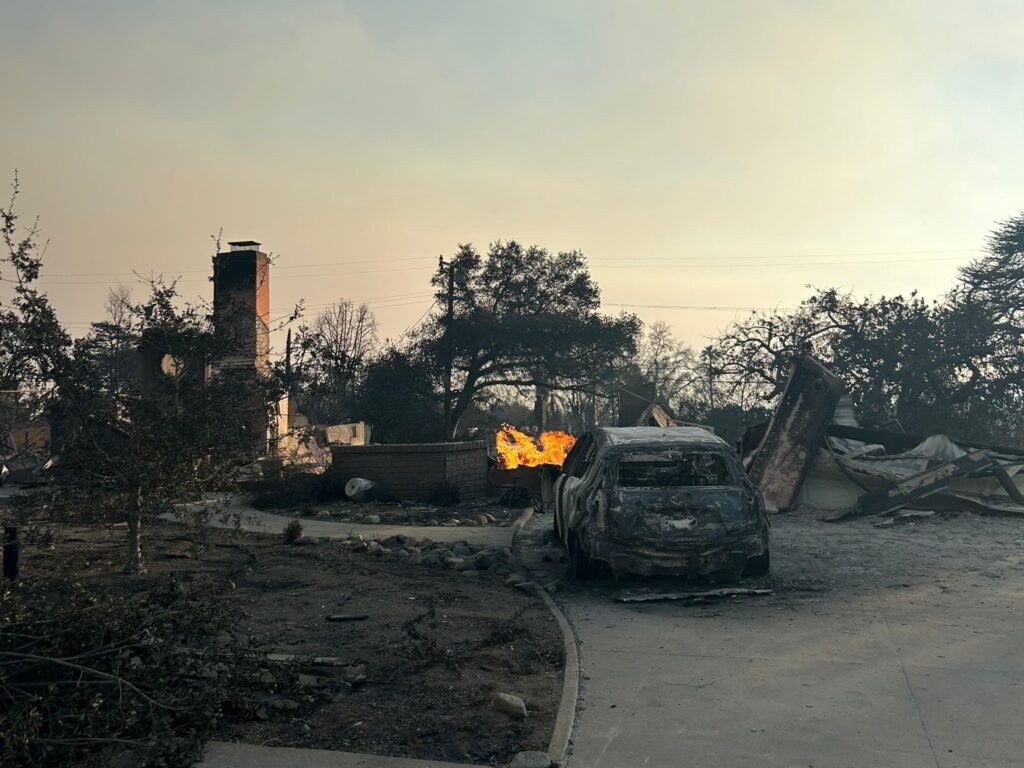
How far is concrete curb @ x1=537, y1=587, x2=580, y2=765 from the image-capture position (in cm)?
462

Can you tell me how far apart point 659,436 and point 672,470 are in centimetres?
84

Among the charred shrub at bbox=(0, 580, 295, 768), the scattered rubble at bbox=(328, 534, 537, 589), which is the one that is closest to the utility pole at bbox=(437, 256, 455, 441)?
the scattered rubble at bbox=(328, 534, 537, 589)

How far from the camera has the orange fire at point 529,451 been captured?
1024 inches

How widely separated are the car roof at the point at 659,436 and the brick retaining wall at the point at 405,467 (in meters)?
9.70

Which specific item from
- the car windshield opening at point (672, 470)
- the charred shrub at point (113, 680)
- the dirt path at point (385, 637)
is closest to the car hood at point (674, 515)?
the car windshield opening at point (672, 470)

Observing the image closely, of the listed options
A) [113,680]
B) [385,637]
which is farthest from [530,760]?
[385,637]

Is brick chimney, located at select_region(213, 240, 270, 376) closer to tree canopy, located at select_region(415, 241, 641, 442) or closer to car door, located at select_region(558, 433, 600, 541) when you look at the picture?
car door, located at select_region(558, 433, 600, 541)

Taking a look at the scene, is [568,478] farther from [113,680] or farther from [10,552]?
[113,680]

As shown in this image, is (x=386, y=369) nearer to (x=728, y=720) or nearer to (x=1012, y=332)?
(x=1012, y=332)

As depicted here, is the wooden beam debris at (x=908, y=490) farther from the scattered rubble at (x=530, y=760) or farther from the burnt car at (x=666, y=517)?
the scattered rubble at (x=530, y=760)

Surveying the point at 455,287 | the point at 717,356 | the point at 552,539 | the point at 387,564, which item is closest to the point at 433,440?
the point at 455,287

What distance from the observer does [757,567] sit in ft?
31.4

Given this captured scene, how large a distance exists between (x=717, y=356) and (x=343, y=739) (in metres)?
33.4

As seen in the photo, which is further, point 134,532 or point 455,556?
point 455,556
